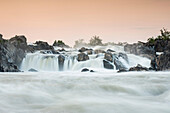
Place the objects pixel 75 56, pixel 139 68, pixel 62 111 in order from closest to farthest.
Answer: pixel 62 111, pixel 139 68, pixel 75 56

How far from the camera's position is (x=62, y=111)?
10.6 feet

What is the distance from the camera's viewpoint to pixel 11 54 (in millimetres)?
19703

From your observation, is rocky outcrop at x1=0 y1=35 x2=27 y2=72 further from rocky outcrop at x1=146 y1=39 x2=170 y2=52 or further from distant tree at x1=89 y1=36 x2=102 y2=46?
distant tree at x1=89 y1=36 x2=102 y2=46

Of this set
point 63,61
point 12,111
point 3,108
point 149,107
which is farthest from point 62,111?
point 63,61

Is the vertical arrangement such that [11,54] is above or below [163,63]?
above

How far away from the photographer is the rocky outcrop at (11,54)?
50.2 feet

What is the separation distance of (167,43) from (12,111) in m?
28.8

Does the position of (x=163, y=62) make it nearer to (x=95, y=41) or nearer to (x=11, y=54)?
(x=11, y=54)

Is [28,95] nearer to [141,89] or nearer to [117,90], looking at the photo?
[117,90]

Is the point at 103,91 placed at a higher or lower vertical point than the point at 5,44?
lower

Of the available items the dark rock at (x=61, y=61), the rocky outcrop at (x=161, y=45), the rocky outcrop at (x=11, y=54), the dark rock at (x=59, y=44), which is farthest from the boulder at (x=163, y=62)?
the dark rock at (x=59, y=44)

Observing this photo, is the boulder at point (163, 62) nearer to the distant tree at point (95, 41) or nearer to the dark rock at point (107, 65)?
the dark rock at point (107, 65)

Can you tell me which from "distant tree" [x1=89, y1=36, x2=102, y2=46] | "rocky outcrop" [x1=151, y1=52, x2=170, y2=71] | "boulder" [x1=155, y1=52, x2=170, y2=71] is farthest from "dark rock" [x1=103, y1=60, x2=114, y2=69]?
"distant tree" [x1=89, y1=36, x2=102, y2=46]

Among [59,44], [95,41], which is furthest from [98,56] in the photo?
[95,41]
